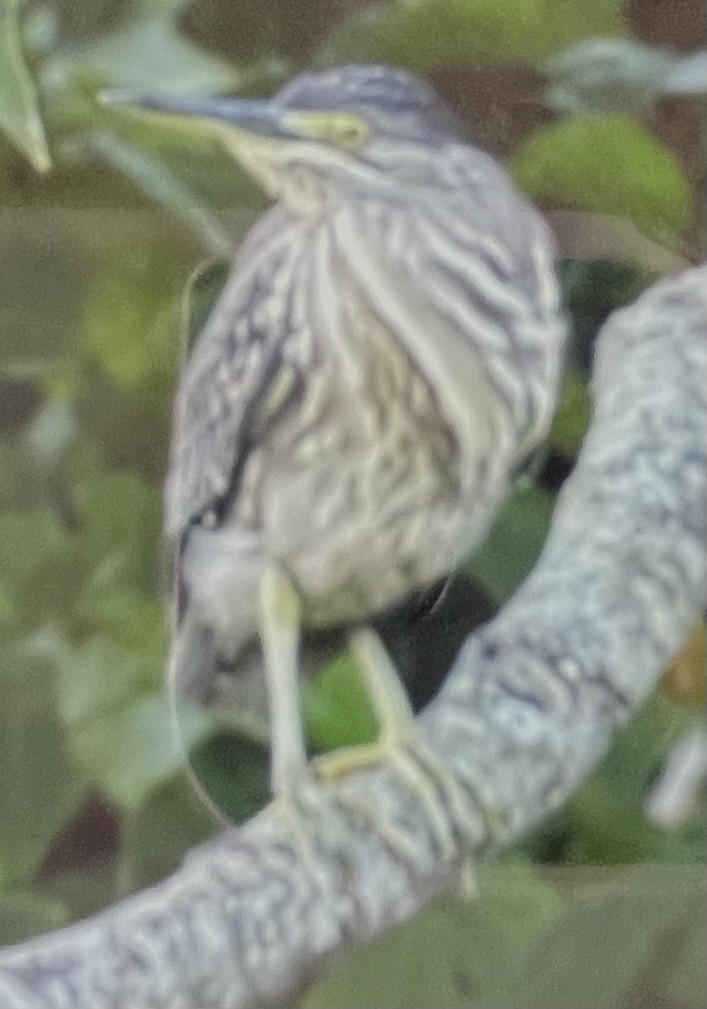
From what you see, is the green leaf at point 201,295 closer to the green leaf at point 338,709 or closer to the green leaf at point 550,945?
the green leaf at point 338,709

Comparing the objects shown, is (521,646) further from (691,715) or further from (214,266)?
(214,266)

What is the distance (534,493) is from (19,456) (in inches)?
10.0

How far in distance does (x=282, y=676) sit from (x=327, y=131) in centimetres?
26

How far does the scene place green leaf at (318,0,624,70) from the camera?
0.54m

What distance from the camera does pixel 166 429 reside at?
1.80 feet

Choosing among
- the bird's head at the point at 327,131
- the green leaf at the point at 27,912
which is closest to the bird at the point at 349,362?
the bird's head at the point at 327,131

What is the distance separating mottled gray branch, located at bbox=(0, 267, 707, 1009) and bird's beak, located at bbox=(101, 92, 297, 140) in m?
0.19

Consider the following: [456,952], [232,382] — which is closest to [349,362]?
[232,382]

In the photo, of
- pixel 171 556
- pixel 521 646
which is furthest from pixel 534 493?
pixel 171 556

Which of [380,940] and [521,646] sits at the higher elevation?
[521,646]

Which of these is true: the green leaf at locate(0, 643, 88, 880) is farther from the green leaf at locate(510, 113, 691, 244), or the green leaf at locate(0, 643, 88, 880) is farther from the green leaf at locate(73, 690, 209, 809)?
the green leaf at locate(510, 113, 691, 244)

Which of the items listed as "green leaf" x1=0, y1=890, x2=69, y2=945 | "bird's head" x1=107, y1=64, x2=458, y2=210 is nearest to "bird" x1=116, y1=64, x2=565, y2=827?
"bird's head" x1=107, y1=64, x2=458, y2=210

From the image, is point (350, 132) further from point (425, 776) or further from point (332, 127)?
point (425, 776)

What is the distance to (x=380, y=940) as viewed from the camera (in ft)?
1.81
